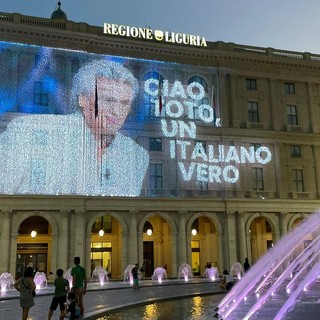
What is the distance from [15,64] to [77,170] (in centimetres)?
1093

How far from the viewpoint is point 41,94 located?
41.2 m

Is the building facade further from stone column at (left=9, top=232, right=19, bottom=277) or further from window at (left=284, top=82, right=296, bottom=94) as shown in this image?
window at (left=284, top=82, right=296, bottom=94)

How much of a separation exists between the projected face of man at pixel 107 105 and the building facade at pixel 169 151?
1.11 metres

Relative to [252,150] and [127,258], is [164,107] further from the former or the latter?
[127,258]

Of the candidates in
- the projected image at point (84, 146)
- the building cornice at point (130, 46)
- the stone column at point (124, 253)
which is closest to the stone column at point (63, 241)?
the projected image at point (84, 146)

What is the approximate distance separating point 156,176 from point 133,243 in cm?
662

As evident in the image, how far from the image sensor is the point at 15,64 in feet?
133

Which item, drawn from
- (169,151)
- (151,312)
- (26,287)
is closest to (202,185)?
(169,151)

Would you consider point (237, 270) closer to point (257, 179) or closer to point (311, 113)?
point (257, 179)

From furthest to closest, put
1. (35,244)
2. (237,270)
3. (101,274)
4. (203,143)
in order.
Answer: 1. (203,143)
2. (35,244)
3. (237,270)
4. (101,274)

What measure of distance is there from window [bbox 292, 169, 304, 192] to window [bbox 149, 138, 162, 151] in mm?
14681

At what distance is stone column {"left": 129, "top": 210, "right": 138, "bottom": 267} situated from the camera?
134 feet

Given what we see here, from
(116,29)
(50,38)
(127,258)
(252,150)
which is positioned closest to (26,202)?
(127,258)

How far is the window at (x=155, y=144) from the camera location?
43344mm
